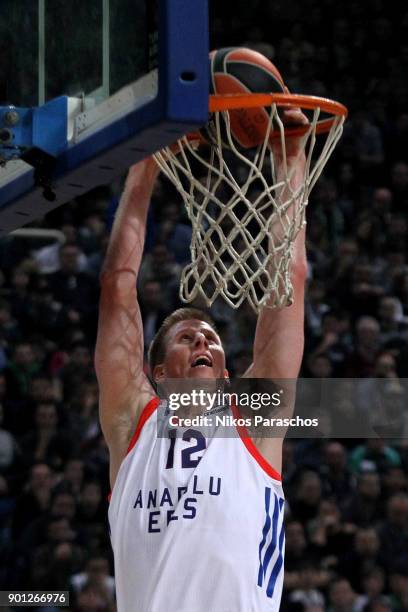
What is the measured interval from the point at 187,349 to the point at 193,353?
0.03m

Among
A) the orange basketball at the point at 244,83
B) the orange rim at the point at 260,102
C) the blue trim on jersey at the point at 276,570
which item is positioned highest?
the orange basketball at the point at 244,83

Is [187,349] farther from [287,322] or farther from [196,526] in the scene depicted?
[196,526]

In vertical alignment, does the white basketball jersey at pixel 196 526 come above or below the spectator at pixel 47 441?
below

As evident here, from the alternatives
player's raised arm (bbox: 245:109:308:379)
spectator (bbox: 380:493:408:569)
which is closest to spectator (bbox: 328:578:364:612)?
spectator (bbox: 380:493:408:569)

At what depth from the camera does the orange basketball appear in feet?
11.9

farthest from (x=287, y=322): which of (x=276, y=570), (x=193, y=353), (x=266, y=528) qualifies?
(x=276, y=570)

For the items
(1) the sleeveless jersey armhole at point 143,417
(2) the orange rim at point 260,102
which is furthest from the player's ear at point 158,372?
(2) the orange rim at point 260,102

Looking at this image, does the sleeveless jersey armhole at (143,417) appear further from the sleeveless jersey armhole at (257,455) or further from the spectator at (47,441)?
the spectator at (47,441)

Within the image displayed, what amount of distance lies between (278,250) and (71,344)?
4167 millimetres

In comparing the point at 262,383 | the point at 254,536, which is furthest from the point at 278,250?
the point at 254,536

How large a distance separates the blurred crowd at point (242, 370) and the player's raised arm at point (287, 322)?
311cm

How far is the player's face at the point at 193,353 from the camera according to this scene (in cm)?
367

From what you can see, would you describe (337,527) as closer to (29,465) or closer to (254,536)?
(29,465)

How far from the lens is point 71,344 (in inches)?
302
